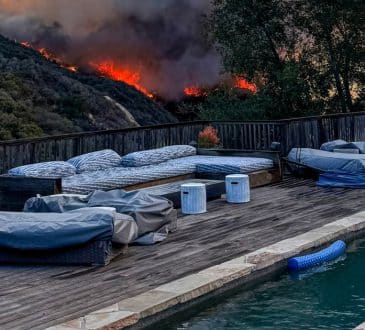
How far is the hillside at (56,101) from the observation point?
22.1 metres

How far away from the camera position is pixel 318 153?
37.8ft

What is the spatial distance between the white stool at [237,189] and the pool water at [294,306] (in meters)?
2.90

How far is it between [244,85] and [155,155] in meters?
9.83

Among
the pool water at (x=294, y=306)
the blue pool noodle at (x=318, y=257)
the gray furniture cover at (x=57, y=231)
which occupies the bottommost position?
the pool water at (x=294, y=306)

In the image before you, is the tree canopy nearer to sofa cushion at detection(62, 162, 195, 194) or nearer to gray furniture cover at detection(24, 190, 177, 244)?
sofa cushion at detection(62, 162, 195, 194)

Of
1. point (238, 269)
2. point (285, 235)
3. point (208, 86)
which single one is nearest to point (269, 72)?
point (208, 86)

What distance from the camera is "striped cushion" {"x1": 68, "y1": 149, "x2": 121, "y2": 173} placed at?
9.70 meters

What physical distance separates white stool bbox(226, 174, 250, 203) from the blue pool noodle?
240 cm

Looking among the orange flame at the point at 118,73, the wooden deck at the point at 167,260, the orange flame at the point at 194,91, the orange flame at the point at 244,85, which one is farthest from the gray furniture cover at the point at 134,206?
the orange flame at the point at 118,73

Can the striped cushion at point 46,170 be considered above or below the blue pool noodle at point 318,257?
above

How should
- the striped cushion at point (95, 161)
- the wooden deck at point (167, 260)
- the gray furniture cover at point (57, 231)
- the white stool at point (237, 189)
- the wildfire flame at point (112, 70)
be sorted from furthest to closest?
the wildfire flame at point (112, 70)
the striped cushion at point (95, 161)
the white stool at point (237, 189)
the gray furniture cover at point (57, 231)
the wooden deck at point (167, 260)

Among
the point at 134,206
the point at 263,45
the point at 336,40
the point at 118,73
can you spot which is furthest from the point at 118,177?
the point at 118,73

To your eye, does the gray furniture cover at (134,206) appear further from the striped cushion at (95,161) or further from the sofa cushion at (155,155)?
→ the sofa cushion at (155,155)

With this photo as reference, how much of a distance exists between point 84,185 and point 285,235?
283 cm
